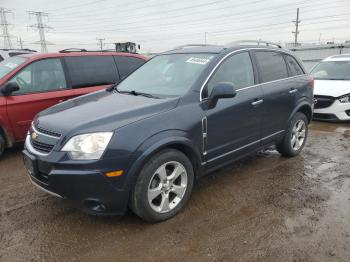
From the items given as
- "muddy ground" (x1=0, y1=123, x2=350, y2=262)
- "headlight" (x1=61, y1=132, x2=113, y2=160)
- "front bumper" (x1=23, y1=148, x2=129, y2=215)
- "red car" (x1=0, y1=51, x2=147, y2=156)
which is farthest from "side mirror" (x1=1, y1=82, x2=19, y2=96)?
"headlight" (x1=61, y1=132, x2=113, y2=160)

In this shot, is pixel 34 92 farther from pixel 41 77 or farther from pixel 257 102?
pixel 257 102

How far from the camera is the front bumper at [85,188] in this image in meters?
2.81

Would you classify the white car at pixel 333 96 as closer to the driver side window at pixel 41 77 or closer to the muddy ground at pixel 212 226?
the muddy ground at pixel 212 226

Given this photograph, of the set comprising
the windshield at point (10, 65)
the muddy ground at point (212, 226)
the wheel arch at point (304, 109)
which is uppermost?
the windshield at point (10, 65)

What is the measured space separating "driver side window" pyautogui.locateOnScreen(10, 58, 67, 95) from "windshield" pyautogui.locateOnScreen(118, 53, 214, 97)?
1764 mm

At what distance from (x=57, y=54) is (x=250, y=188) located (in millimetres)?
3991

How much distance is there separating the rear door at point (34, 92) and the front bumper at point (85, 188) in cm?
247

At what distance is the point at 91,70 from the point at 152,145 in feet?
11.6

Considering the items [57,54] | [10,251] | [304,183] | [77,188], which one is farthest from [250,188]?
[57,54]

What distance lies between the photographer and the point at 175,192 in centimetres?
340

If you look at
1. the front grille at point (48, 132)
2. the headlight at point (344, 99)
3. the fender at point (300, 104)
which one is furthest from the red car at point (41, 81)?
the headlight at point (344, 99)

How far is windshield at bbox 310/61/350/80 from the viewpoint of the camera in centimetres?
851

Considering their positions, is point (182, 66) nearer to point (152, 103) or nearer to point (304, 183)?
point (152, 103)

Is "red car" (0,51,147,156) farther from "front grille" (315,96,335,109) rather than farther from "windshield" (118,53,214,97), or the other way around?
"front grille" (315,96,335,109)
